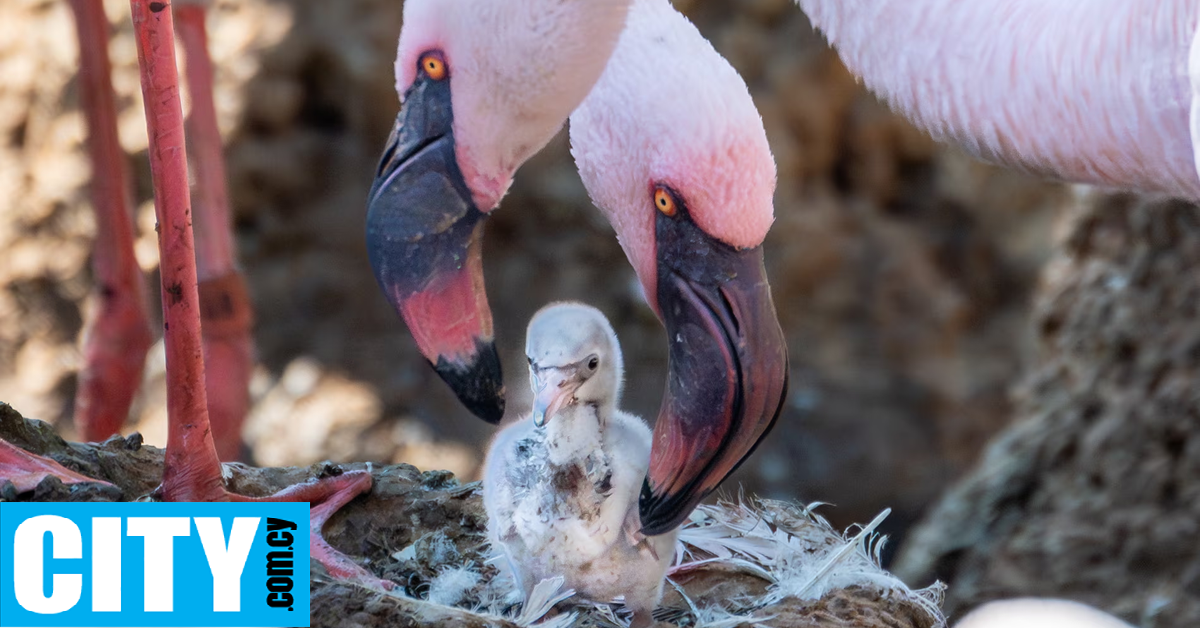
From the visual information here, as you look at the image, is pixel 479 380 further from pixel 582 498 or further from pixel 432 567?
pixel 432 567

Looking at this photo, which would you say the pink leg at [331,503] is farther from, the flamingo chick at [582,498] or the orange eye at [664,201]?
the orange eye at [664,201]

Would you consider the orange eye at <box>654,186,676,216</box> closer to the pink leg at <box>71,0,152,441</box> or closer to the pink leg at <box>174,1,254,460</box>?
the pink leg at <box>174,1,254,460</box>

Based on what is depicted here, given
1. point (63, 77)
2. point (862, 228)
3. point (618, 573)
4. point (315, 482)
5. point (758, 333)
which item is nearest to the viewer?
point (758, 333)

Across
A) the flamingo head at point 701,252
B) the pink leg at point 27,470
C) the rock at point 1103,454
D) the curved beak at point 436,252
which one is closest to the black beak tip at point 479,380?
the curved beak at point 436,252

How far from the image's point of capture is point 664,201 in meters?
1.21

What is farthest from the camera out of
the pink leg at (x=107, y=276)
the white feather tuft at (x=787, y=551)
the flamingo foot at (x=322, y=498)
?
the pink leg at (x=107, y=276)

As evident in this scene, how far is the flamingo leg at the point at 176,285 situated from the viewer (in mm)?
1216

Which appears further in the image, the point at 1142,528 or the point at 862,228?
the point at 862,228

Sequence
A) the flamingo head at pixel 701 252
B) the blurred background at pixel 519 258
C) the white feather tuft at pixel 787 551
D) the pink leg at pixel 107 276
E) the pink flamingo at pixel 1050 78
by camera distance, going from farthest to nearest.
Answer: the blurred background at pixel 519 258
the pink leg at pixel 107 276
the white feather tuft at pixel 787 551
the flamingo head at pixel 701 252
the pink flamingo at pixel 1050 78

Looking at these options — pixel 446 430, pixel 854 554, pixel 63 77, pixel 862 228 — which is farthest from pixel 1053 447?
pixel 63 77

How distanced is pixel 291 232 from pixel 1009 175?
1.97 metres

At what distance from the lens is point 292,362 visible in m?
3.27

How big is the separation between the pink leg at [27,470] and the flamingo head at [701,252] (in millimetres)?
580

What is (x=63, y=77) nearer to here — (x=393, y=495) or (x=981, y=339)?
(x=393, y=495)
